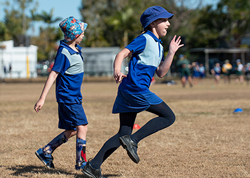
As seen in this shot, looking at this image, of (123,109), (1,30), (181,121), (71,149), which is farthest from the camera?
(1,30)

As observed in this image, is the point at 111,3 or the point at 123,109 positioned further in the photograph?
the point at 111,3

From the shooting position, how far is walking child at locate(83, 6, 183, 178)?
3701 mm

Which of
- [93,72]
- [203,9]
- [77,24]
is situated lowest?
[93,72]

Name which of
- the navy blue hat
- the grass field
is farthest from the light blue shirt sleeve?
the grass field

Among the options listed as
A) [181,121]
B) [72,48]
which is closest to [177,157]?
[72,48]

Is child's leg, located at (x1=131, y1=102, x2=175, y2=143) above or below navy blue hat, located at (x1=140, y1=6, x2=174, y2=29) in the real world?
below

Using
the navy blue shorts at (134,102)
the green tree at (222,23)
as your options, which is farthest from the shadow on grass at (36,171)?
the green tree at (222,23)

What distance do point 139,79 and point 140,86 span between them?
70 millimetres

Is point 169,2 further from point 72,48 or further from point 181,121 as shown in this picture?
point 72,48

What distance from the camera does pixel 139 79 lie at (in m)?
3.72

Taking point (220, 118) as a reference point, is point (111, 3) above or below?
above

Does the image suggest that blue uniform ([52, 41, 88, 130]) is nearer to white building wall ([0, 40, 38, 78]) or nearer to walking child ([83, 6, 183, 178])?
walking child ([83, 6, 183, 178])

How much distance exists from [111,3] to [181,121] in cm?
5762

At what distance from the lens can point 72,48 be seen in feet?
14.6
